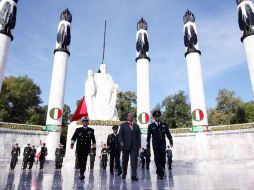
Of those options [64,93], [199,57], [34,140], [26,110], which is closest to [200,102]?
[199,57]

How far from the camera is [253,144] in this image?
73.6 feet

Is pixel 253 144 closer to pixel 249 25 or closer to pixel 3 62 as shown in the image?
pixel 249 25

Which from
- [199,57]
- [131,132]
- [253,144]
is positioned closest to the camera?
[131,132]

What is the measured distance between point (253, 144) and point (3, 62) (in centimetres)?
2624

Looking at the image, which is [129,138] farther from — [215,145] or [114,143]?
[215,145]

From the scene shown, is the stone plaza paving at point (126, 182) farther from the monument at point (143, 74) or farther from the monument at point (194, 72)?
the monument at point (143, 74)

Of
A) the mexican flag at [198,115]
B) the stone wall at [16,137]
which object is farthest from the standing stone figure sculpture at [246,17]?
the stone wall at [16,137]

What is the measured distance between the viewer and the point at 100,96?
2306cm

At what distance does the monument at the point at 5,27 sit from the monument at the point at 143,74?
14.8 metres

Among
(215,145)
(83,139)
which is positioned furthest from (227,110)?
(83,139)

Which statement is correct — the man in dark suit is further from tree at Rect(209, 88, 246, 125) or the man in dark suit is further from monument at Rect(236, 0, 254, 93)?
tree at Rect(209, 88, 246, 125)

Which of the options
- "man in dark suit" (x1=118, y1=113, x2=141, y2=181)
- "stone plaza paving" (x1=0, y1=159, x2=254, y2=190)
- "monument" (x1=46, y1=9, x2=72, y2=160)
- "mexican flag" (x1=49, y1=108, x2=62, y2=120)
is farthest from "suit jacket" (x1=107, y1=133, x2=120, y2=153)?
"mexican flag" (x1=49, y1=108, x2=62, y2=120)

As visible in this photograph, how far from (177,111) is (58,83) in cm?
2601

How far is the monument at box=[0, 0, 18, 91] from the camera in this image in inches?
898
